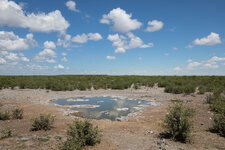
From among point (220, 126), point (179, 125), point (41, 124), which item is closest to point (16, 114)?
point (41, 124)

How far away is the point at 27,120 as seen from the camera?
915 cm

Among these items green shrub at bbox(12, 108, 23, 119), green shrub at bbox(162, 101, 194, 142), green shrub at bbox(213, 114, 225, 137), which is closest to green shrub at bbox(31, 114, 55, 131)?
green shrub at bbox(12, 108, 23, 119)

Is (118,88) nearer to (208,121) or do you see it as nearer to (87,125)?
(208,121)

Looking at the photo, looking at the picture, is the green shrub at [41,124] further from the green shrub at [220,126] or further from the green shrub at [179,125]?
the green shrub at [220,126]

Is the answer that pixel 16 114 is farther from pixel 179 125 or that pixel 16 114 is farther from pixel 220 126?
pixel 220 126

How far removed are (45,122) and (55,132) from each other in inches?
27.1

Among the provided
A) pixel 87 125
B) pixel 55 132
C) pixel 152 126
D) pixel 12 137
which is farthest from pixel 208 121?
pixel 12 137

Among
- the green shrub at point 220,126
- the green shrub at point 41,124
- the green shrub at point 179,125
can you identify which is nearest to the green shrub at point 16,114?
the green shrub at point 41,124

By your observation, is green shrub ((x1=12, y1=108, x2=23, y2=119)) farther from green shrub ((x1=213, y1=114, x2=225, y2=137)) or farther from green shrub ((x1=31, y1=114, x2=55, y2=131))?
green shrub ((x1=213, y1=114, x2=225, y2=137))


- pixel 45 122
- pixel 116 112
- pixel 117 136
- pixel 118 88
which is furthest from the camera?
pixel 118 88

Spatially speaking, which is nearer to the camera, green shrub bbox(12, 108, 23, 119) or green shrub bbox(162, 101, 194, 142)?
green shrub bbox(162, 101, 194, 142)

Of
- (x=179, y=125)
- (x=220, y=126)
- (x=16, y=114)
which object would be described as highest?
(x=179, y=125)

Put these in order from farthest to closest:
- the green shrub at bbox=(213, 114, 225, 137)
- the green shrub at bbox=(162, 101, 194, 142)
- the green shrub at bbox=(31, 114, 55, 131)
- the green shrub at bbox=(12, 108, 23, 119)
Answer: the green shrub at bbox=(12, 108, 23, 119)
the green shrub at bbox=(31, 114, 55, 131)
the green shrub at bbox=(213, 114, 225, 137)
the green shrub at bbox=(162, 101, 194, 142)

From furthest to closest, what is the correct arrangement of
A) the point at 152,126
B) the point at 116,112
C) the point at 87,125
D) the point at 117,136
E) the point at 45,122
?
1. the point at 116,112
2. the point at 152,126
3. the point at 45,122
4. the point at 117,136
5. the point at 87,125
